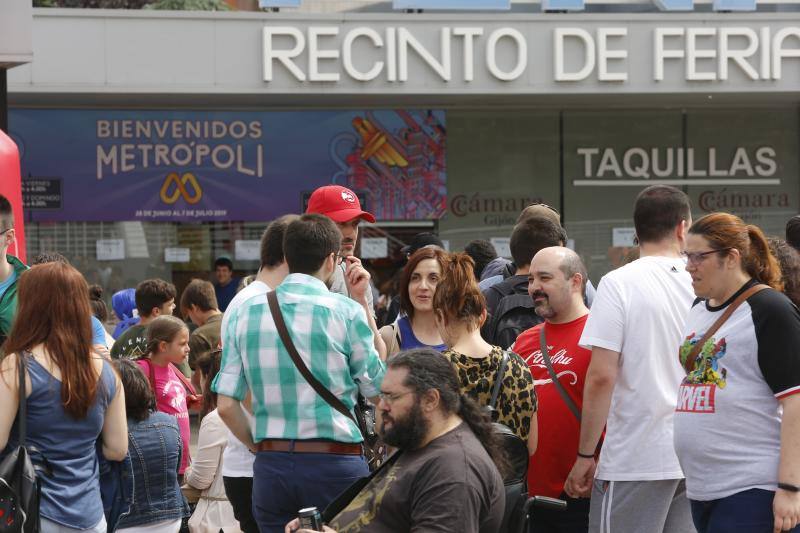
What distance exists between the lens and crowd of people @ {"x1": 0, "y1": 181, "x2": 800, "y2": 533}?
13.2 ft

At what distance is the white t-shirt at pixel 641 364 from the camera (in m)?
4.94

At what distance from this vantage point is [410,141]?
50.7ft

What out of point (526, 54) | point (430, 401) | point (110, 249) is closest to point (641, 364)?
point (430, 401)

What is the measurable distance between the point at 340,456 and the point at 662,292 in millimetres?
1563

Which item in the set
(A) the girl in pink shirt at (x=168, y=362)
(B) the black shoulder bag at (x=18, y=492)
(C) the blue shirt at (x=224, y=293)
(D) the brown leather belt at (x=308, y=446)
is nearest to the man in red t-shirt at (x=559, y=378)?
(D) the brown leather belt at (x=308, y=446)

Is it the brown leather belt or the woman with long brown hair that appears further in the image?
the brown leather belt

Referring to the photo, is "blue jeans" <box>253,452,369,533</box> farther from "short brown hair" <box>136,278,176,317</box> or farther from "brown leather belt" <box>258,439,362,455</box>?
"short brown hair" <box>136,278,176,317</box>

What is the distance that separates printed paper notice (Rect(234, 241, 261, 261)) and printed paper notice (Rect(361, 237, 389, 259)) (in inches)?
55.6

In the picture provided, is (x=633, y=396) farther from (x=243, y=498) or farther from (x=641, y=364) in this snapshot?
(x=243, y=498)

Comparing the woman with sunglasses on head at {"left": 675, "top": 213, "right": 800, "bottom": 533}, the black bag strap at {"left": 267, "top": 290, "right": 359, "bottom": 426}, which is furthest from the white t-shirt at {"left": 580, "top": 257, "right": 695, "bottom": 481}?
the black bag strap at {"left": 267, "top": 290, "right": 359, "bottom": 426}

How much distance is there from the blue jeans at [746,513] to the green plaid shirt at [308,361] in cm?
142

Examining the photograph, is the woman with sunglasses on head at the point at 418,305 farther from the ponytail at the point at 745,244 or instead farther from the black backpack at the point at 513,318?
the ponytail at the point at 745,244

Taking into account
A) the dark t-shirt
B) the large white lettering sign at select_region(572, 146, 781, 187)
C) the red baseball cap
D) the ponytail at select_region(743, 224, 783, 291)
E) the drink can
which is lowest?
the drink can

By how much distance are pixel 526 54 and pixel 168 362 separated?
298 inches
